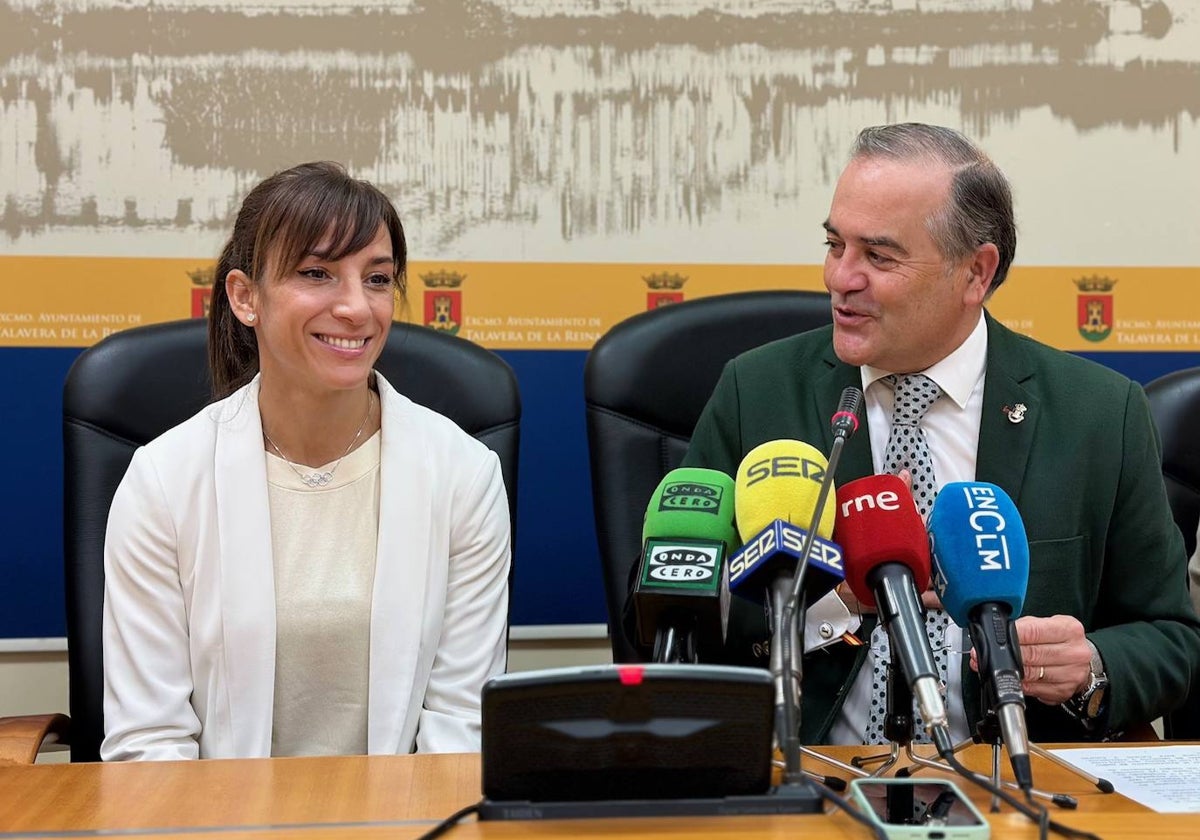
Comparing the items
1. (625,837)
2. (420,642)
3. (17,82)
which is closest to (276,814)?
(625,837)

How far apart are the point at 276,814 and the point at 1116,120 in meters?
2.64

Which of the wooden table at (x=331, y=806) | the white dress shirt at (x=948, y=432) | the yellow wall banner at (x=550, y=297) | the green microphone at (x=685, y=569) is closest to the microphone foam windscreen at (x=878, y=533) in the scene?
the green microphone at (x=685, y=569)

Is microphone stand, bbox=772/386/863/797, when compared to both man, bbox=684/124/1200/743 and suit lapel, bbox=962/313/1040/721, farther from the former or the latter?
suit lapel, bbox=962/313/1040/721

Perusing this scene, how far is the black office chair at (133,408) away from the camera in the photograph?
222 centimetres

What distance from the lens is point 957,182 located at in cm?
205

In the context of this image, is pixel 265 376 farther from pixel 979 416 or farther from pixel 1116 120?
pixel 1116 120

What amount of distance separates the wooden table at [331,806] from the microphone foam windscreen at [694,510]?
285mm

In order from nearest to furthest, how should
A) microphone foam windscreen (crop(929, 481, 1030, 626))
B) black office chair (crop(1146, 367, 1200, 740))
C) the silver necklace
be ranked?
microphone foam windscreen (crop(929, 481, 1030, 626)), the silver necklace, black office chair (crop(1146, 367, 1200, 740))

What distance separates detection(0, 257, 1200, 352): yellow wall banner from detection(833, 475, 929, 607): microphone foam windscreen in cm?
181

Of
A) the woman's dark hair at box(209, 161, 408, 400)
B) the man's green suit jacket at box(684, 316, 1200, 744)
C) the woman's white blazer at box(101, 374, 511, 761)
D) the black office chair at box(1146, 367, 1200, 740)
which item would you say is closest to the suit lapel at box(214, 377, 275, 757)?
the woman's white blazer at box(101, 374, 511, 761)

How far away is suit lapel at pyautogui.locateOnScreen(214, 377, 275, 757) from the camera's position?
2.03 meters

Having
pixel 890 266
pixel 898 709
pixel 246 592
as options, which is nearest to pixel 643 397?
pixel 890 266

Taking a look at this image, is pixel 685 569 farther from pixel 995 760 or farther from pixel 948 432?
pixel 948 432

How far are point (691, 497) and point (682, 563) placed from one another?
0.36ft
